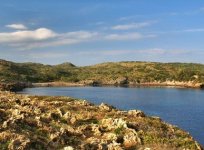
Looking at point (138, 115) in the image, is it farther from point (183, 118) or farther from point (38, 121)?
point (183, 118)

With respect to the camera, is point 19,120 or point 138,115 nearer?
point 19,120

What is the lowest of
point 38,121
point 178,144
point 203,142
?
point 203,142

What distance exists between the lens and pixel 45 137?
4434 cm

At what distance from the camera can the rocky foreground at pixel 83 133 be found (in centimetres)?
4124

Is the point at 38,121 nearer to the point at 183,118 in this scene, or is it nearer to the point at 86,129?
the point at 86,129

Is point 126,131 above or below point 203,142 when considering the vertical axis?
above

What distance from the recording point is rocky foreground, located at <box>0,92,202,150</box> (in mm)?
41238

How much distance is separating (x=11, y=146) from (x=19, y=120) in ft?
33.3

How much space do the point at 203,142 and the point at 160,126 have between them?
32.1m

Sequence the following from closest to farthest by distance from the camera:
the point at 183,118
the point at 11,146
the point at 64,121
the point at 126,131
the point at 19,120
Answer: the point at 11,146 → the point at 19,120 → the point at 126,131 → the point at 64,121 → the point at 183,118

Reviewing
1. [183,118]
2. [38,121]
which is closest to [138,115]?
[38,121]

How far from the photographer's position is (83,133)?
49.8m

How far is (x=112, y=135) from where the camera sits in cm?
4869

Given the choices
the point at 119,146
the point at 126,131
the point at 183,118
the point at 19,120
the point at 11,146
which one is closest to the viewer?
the point at 11,146
